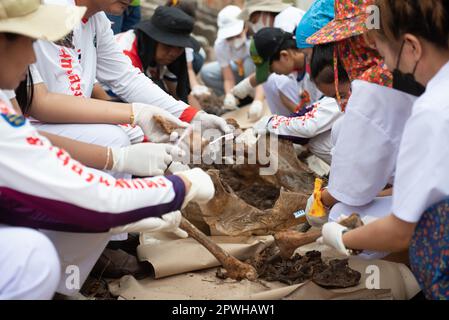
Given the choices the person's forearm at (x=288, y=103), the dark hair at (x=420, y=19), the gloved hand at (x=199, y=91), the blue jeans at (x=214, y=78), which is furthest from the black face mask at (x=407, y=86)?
the blue jeans at (x=214, y=78)

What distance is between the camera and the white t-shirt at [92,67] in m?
2.82

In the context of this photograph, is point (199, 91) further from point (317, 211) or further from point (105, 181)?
point (105, 181)

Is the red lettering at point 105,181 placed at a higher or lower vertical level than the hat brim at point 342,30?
lower

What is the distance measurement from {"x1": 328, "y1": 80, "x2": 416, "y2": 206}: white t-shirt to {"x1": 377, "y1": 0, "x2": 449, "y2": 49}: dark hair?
1.07 ft

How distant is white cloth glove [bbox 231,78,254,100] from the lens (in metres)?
5.57

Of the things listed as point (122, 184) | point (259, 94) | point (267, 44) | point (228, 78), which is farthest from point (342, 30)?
point (228, 78)

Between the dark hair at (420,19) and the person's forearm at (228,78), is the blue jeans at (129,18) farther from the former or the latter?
the dark hair at (420,19)

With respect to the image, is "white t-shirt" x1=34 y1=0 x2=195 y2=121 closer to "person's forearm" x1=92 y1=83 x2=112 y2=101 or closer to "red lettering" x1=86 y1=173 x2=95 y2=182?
"person's forearm" x1=92 y1=83 x2=112 y2=101

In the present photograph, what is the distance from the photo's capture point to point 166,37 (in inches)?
158

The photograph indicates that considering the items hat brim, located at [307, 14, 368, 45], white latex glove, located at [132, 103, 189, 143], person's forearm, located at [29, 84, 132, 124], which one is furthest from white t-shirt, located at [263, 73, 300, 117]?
person's forearm, located at [29, 84, 132, 124]

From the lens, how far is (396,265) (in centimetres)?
253

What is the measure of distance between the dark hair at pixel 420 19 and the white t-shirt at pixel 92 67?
1.46 metres
